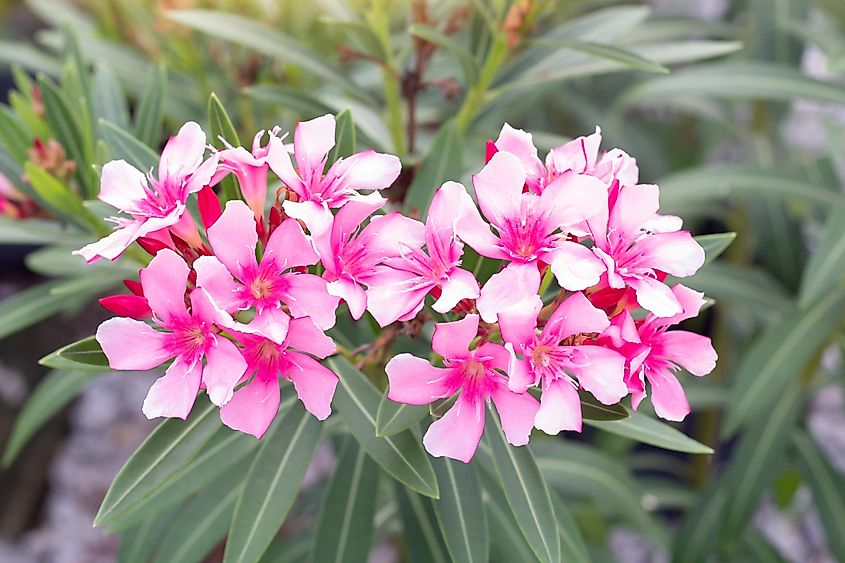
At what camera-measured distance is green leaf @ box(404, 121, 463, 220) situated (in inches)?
38.4

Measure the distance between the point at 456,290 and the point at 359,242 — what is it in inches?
3.8

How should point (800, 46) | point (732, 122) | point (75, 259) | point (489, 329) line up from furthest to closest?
point (732, 122) → point (800, 46) → point (75, 259) → point (489, 329)

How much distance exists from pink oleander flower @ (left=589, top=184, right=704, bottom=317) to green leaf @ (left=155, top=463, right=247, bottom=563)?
67 cm

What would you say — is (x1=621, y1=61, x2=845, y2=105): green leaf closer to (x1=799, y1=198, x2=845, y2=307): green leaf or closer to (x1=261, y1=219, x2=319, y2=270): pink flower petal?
(x1=799, y1=198, x2=845, y2=307): green leaf

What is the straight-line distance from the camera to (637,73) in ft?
6.55

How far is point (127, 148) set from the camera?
0.92 m

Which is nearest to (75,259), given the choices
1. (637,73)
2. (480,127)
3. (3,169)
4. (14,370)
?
(3,169)

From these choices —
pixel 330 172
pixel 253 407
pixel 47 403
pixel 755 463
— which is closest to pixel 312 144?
pixel 330 172

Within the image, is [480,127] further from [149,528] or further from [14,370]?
[14,370]

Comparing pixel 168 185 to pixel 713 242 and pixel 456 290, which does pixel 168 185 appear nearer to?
pixel 456 290

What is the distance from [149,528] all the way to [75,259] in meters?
0.44

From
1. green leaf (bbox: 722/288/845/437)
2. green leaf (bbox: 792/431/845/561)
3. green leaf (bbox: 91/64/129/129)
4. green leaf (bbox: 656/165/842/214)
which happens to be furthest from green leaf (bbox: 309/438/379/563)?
green leaf (bbox: 792/431/845/561)

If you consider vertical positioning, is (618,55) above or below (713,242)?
above

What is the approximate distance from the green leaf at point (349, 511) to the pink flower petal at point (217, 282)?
0.47 metres
